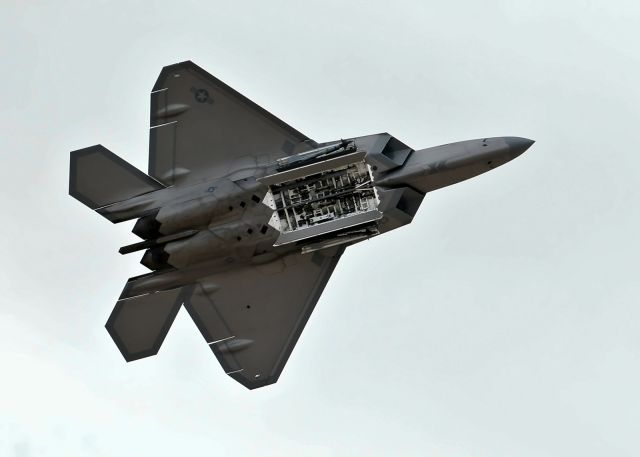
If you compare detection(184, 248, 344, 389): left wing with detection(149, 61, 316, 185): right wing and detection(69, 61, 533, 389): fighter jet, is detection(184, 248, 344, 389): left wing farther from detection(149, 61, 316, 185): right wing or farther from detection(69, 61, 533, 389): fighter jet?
detection(149, 61, 316, 185): right wing

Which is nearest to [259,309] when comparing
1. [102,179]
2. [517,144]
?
[102,179]

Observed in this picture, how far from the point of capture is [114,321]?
24.0 metres

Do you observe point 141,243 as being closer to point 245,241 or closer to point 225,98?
point 245,241

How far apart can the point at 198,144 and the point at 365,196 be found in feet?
13.5

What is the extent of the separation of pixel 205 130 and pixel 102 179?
2651 millimetres

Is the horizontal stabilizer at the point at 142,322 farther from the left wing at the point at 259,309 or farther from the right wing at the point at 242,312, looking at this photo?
the left wing at the point at 259,309

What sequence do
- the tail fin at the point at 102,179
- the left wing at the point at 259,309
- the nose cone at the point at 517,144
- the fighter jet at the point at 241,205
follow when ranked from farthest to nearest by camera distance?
the left wing at the point at 259,309, the tail fin at the point at 102,179, the nose cone at the point at 517,144, the fighter jet at the point at 241,205

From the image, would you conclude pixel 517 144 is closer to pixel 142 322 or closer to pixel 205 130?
pixel 205 130

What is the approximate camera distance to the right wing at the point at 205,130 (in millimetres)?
23969

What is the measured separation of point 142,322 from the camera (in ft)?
78.9

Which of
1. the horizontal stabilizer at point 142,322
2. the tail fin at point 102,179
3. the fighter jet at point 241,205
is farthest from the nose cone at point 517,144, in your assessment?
the horizontal stabilizer at point 142,322

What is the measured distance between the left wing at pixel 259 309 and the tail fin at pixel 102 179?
2.72 m

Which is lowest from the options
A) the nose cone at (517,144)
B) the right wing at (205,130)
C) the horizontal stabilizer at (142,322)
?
the horizontal stabilizer at (142,322)

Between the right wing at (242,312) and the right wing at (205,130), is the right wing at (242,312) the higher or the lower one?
the lower one
